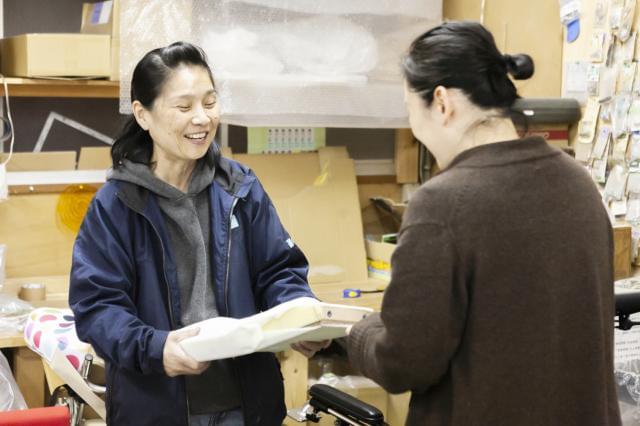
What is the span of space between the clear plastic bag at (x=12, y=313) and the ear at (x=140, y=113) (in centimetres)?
104

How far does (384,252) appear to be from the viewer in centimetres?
341

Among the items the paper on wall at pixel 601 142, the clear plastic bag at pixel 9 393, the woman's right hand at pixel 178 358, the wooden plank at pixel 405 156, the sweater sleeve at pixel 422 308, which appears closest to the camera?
the sweater sleeve at pixel 422 308

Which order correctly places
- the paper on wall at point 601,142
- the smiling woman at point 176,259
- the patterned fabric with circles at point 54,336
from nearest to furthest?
the smiling woman at point 176,259 < the patterned fabric with circles at point 54,336 < the paper on wall at point 601,142

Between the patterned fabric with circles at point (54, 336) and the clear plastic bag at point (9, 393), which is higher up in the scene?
the patterned fabric with circles at point (54, 336)

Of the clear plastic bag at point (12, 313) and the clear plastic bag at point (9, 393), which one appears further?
the clear plastic bag at point (12, 313)

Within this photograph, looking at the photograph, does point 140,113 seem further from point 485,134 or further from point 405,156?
point 405,156

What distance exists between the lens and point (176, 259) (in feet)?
6.08

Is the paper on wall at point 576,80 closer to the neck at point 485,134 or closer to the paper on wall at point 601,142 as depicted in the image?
the paper on wall at point 601,142

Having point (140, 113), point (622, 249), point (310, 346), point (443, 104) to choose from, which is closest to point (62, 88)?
point (140, 113)

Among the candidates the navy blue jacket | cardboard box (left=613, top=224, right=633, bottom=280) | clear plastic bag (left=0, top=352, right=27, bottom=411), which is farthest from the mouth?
cardboard box (left=613, top=224, right=633, bottom=280)

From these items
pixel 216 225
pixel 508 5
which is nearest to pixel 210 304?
pixel 216 225

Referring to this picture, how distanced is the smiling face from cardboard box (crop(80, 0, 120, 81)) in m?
1.16

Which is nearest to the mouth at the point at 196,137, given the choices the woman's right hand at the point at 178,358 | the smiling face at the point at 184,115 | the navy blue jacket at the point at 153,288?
the smiling face at the point at 184,115

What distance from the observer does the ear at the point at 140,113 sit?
193 centimetres
